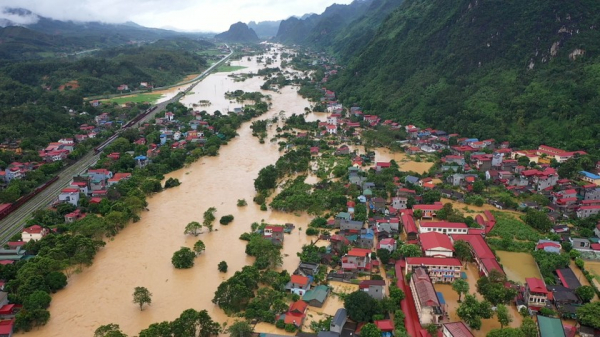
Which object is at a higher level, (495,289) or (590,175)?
(590,175)

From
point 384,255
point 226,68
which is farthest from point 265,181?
point 226,68

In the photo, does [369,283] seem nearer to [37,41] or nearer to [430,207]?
[430,207]

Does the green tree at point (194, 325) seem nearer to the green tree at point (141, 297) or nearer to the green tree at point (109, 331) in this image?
the green tree at point (109, 331)

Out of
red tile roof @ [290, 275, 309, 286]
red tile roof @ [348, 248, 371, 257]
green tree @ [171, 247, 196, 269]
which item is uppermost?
red tile roof @ [348, 248, 371, 257]

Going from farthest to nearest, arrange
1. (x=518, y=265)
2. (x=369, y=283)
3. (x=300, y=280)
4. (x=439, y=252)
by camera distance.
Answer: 1. (x=518, y=265)
2. (x=439, y=252)
3. (x=300, y=280)
4. (x=369, y=283)

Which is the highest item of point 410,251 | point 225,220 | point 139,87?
point 410,251

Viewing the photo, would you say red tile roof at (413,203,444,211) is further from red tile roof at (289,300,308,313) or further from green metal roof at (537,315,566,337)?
red tile roof at (289,300,308,313)

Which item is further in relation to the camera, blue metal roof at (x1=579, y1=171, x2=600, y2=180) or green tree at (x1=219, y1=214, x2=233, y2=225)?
blue metal roof at (x1=579, y1=171, x2=600, y2=180)

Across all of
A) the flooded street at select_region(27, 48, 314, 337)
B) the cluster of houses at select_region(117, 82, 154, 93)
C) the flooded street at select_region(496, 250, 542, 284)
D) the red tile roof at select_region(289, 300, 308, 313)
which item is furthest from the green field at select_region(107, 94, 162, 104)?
the flooded street at select_region(496, 250, 542, 284)

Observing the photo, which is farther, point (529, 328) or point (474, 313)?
point (474, 313)
